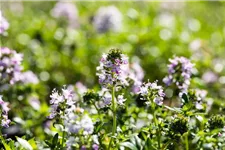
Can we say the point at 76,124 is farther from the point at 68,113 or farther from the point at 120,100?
the point at 120,100

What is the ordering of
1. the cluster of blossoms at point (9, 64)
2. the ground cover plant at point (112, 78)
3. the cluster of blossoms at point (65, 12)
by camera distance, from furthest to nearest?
the cluster of blossoms at point (65, 12)
the cluster of blossoms at point (9, 64)
the ground cover plant at point (112, 78)

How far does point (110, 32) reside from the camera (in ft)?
17.5

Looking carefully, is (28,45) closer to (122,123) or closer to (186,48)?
(186,48)

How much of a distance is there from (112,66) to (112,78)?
5 centimetres

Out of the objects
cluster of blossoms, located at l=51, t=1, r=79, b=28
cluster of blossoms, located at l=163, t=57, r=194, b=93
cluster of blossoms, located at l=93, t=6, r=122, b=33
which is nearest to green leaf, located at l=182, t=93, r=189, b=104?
cluster of blossoms, located at l=163, t=57, r=194, b=93

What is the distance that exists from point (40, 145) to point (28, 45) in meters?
2.48

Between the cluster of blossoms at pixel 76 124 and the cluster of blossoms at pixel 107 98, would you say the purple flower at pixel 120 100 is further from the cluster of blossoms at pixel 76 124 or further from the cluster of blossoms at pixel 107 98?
the cluster of blossoms at pixel 76 124

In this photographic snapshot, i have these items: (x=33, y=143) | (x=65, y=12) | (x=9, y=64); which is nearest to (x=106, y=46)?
(x=65, y=12)

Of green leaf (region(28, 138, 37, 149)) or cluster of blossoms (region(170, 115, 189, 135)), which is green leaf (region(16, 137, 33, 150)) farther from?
cluster of blossoms (region(170, 115, 189, 135))

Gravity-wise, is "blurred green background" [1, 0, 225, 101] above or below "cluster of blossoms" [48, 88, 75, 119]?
above

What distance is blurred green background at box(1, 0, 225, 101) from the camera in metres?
4.74

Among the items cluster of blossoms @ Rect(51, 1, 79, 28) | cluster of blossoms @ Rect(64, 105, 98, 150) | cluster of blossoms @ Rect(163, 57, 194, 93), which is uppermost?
cluster of blossoms @ Rect(51, 1, 79, 28)

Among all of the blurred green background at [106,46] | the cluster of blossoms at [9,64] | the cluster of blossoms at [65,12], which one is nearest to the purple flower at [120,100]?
the cluster of blossoms at [9,64]

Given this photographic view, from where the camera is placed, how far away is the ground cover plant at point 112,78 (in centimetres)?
229
